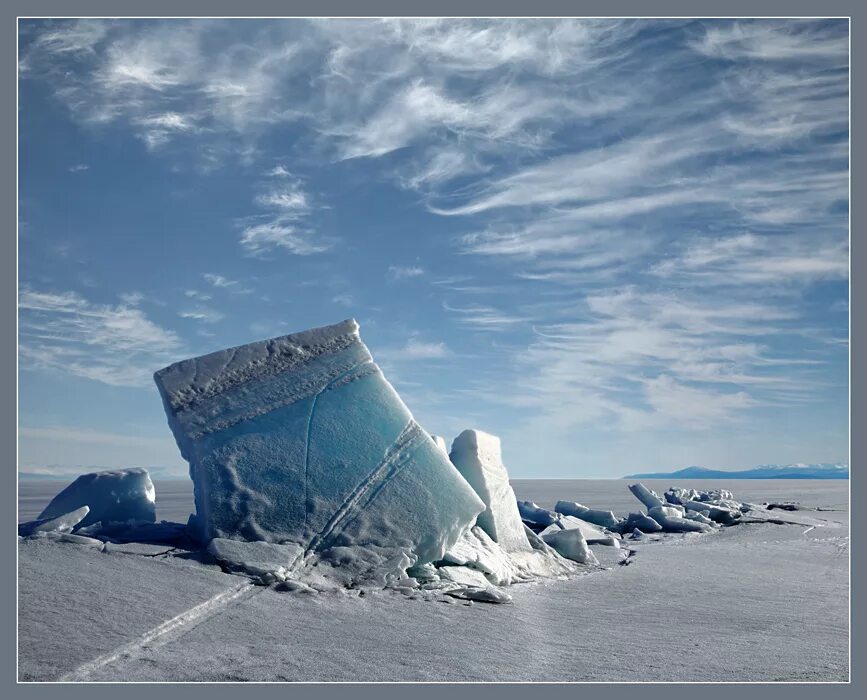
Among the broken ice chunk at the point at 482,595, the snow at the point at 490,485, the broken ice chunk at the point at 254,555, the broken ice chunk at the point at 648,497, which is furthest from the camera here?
the broken ice chunk at the point at 648,497

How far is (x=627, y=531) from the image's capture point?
10.8 meters

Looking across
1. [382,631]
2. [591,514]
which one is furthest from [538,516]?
[382,631]

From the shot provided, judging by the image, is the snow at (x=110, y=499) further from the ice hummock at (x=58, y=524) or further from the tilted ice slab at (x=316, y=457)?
the tilted ice slab at (x=316, y=457)

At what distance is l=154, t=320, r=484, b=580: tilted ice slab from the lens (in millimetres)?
5266

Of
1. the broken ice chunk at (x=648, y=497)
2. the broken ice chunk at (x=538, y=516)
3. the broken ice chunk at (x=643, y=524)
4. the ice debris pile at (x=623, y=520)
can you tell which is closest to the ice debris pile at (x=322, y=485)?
the ice debris pile at (x=623, y=520)

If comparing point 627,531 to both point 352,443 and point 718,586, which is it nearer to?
point 718,586

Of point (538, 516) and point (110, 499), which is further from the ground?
point (110, 499)

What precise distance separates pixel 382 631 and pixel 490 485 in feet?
8.73

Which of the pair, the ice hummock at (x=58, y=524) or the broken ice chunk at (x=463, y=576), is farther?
the ice hummock at (x=58, y=524)

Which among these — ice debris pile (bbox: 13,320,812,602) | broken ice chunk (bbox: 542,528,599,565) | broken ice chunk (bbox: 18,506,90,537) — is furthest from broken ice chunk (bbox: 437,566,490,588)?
broken ice chunk (bbox: 18,506,90,537)

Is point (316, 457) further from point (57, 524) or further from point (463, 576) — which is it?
point (57, 524)

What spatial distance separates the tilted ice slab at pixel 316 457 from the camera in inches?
207

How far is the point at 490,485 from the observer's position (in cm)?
665

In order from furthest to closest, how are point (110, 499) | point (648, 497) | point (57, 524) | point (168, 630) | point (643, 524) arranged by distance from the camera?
point (648, 497)
point (643, 524)
point (110, 499)
point (57, 524)
point (168, 630)
